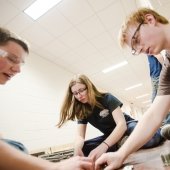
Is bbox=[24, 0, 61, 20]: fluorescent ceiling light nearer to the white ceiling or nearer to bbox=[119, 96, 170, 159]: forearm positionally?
the white ceiling

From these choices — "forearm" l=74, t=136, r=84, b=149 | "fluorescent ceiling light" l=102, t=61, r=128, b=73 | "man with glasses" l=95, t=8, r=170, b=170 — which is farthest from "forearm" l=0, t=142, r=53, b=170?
"fluorescent ceiling light" l=102, t=61, r=128, b=73

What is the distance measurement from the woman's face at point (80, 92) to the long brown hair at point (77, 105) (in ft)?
0.14

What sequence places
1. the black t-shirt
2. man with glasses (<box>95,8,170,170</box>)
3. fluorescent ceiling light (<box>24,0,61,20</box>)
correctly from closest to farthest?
man with glasses (<box>95,8,170,170</box>) < the black t-shirt < fluorescent ceiling light (<box>24,0,61,20</box>)

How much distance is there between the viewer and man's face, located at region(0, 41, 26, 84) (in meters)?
1.76

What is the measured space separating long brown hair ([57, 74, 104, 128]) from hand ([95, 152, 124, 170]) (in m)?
1.25

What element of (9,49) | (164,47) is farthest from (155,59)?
(9,49)

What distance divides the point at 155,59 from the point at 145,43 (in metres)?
0.86

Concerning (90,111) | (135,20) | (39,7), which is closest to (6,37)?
(135,20)

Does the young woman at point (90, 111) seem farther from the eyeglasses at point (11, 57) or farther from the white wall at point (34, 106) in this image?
the white wall at point (34, 106)

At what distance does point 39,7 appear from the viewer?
146 inches

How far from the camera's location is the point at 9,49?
1.77m

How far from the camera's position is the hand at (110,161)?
3.30 ft

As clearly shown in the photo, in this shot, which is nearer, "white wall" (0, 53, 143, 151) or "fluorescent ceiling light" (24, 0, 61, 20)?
"fluorescent ceiling light" (24, 0, 61, 20)

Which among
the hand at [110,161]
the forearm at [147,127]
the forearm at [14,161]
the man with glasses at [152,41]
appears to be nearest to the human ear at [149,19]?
the man with glasses at [152,41]
